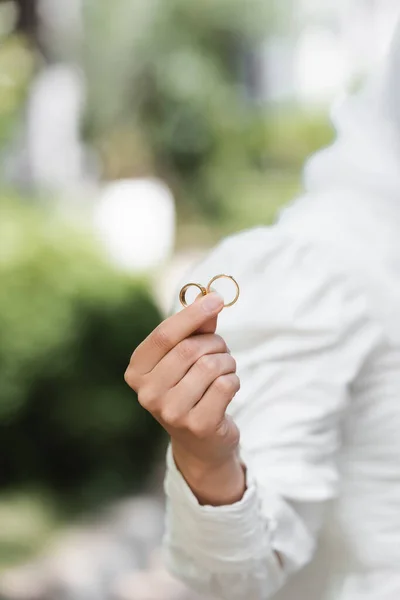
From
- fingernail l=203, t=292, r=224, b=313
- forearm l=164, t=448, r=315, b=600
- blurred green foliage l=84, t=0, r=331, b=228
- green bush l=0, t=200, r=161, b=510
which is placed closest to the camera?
fingernail l=203, t=292, r=224, b=313

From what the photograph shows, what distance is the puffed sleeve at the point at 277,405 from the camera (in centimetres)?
77

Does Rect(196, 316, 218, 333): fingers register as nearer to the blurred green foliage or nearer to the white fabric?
the white fabric

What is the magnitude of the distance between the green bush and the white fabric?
1.85 m

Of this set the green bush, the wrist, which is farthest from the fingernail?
the green bush

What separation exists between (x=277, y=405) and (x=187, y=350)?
19 cm

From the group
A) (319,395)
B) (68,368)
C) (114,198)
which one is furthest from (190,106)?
(319,395)

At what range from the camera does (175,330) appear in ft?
2.11

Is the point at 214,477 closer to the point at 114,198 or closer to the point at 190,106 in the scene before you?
the point at 114,198

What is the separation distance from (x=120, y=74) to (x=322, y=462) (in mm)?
4415

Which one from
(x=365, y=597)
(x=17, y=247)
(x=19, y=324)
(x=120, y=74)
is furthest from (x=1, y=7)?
(x=365, y=597)

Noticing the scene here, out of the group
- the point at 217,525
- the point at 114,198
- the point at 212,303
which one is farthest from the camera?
the point at 114,198

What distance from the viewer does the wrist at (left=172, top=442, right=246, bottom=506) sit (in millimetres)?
709

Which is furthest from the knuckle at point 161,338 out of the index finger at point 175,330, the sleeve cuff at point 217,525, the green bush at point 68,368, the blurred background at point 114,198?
the green bush at point 68,368

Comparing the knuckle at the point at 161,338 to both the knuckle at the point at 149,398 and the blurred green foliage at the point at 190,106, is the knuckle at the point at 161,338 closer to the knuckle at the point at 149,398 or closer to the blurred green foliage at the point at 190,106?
the knuckle at the point at 149,398
